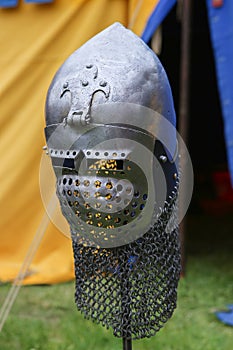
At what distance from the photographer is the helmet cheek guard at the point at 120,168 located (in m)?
1.17

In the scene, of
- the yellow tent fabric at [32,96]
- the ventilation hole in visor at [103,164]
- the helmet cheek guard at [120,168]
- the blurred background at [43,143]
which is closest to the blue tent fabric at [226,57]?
the blurred background at [43,143]

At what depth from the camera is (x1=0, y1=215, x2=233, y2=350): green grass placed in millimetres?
2232

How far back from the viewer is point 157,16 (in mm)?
2680

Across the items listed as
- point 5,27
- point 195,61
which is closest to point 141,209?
point 5,27

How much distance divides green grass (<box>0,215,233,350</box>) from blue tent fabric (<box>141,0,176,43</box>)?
55.6 inches

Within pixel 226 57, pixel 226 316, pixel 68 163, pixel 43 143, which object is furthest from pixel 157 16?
pixel 68 163

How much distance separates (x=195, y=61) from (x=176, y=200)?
15.5 feet

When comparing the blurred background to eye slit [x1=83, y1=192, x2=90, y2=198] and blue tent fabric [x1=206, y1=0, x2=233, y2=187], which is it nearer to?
blue tent fabric [x1=206, y1=0, x2=233, y2=187]

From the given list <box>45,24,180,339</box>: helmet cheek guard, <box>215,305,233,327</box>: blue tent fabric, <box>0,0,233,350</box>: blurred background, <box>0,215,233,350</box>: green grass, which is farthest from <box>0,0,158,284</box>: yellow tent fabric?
<box>45,24,180,339</box>: helmet cheek guard

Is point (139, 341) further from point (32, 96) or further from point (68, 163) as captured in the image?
point (32, 96)

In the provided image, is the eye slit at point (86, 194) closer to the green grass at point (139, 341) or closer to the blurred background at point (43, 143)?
the green grass at point (139, 341)

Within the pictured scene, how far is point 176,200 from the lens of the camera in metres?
1.33

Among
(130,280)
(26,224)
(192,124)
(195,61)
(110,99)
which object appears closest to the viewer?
(110,99)

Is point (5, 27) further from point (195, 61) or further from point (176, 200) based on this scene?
point (195, 61)
